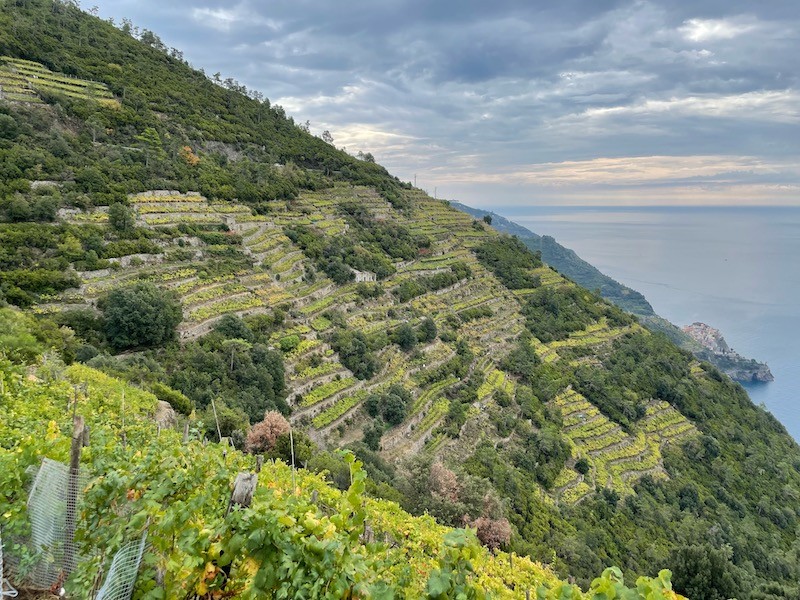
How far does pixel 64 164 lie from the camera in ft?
79.9

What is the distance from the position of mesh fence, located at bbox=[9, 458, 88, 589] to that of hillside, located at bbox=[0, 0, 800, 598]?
65 centimetres

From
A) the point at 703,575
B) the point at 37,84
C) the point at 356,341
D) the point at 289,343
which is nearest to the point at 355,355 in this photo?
the point at 356,341

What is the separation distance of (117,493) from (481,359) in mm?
28602

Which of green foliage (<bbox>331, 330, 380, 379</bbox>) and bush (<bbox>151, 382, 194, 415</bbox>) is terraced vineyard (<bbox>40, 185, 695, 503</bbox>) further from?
bush (<bbox>151, 382, 194, 415</bbox>)

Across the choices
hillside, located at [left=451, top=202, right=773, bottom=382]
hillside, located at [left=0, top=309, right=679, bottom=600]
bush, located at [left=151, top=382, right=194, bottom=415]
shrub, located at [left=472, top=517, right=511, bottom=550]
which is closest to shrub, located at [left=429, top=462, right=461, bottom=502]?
shrub, located at [left=472, top=517, right=511, bottom=550]

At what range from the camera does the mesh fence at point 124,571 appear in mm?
2545

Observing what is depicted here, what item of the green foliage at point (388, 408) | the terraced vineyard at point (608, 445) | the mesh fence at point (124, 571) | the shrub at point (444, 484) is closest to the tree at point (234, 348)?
the green foliage at point (388, 408)

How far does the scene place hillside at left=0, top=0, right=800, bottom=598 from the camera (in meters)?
16.5

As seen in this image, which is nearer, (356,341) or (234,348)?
(234,348)

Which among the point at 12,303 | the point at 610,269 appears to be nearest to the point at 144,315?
the point at 12,303

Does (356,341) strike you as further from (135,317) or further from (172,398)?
(172,398)

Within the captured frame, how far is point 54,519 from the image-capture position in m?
3.18

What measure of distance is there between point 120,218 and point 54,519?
23188mm

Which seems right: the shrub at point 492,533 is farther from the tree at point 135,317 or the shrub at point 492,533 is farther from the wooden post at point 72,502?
the tree at point 135,317
